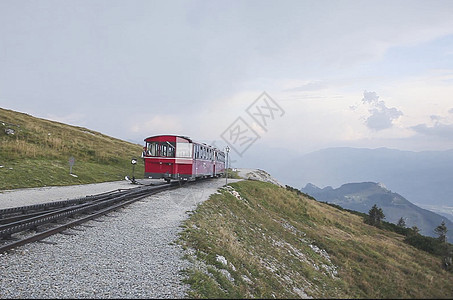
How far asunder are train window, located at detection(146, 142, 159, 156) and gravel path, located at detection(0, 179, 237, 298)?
42.8 feet

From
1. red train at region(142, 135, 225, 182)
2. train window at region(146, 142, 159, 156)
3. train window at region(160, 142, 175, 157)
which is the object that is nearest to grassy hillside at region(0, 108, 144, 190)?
train window at region(146, 142, 159, 156)

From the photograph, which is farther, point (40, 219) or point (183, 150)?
point (183, 150)

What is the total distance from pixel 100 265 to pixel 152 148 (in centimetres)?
1748

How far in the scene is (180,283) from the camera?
218 inches

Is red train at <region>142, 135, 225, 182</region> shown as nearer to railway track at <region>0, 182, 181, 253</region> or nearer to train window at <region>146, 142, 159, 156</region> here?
train window at <region>146, 142, 159, 156</region>

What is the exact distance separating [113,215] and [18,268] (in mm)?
5964

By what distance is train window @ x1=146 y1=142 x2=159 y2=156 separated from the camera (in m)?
23.1

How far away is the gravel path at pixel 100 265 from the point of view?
5141 millimetres

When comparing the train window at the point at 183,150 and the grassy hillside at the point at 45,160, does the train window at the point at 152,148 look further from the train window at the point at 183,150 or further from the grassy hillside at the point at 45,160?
the grassy hillside at the point at 45,160

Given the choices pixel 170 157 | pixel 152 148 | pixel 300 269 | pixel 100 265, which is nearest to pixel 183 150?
pixel 170 157

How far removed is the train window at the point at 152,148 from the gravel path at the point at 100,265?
1305cm

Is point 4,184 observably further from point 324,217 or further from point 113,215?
point 324,217

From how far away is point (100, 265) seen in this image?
638 centimetres

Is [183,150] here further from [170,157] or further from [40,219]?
[40,219]
